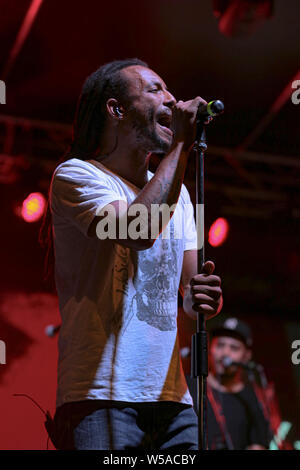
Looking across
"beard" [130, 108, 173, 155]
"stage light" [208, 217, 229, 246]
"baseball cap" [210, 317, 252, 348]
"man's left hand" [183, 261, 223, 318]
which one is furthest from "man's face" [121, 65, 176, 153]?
"stage light" [208, 217, 229, 246]

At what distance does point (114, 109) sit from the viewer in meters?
2.15

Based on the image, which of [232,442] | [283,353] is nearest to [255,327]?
[283,353]

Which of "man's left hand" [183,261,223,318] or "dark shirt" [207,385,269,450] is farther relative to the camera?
"dark shirt" [207,385,269,450]

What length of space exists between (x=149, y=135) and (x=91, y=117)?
0.27 meters

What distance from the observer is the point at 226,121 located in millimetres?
5848

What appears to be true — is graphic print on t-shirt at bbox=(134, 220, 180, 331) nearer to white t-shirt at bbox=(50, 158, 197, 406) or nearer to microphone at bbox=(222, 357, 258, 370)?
white t-shirt at bbox=(50, 158, 197, 406)

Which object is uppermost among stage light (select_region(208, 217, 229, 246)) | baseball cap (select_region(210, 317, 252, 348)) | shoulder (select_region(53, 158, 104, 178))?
stage light (select_region(208, 217, 229, 246))

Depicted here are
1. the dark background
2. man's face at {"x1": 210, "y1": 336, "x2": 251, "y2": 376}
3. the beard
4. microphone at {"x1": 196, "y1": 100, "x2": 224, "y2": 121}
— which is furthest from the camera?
man's face at {"x1": 210, "y1": 336, "x2": 251, "y2": 376}

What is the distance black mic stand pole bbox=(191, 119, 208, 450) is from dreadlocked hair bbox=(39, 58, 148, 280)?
1.62 ft

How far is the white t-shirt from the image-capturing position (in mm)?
1617

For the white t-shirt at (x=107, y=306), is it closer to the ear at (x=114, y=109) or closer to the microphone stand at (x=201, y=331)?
the microphone stand at (x=201, y=331)

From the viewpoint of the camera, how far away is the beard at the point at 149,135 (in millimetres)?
2025

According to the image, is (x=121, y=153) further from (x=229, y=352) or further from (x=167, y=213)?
(x=229, y=352)
